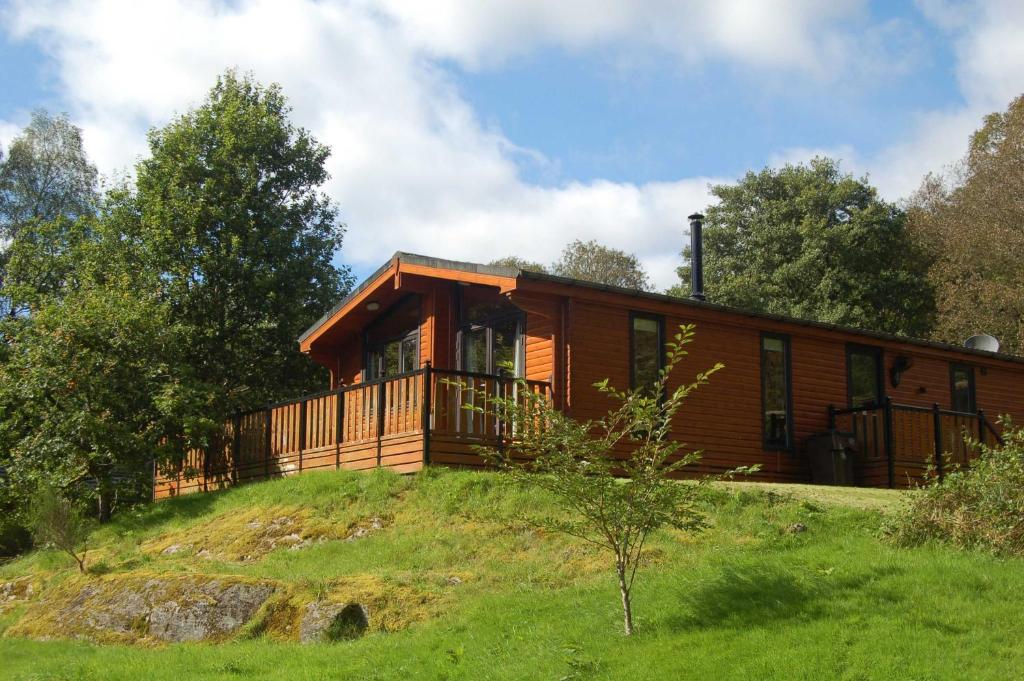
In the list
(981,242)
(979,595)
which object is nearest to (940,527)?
(979,595)

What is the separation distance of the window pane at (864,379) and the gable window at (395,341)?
8.36 m

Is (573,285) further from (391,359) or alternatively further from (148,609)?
(148,609)

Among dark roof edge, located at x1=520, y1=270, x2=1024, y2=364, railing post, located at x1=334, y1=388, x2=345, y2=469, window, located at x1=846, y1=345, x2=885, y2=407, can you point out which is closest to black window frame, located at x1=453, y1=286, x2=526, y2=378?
dark roof edge, located at x1=520, y1=270, x2=1024, y2=364

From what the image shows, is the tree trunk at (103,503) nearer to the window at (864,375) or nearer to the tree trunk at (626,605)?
the tree trunk at (626,605)

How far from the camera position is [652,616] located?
29.2ft

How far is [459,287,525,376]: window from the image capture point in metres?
17.8

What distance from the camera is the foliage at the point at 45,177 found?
38.5m

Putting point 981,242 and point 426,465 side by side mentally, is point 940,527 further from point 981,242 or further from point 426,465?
point 981,242

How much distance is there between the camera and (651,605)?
30.1 ft

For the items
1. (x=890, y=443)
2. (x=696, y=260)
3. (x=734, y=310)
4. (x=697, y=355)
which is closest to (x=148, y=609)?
(x=697, y=355)

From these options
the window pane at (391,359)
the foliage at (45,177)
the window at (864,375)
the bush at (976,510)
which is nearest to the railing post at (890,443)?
the window at (864,375)

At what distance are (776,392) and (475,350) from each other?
18.0ft

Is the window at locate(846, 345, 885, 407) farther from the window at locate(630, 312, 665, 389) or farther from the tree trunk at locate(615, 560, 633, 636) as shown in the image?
the tree trunk at locate(615, 560, 633, 636)

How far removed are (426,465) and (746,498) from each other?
483 centimetres
